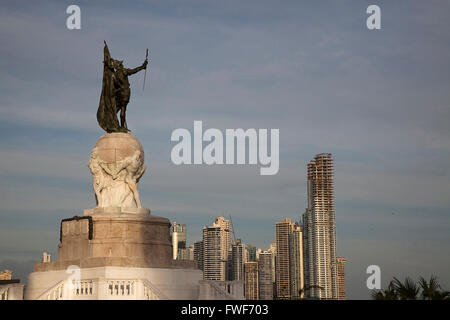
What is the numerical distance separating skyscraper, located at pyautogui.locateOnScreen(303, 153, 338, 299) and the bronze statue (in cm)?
6335

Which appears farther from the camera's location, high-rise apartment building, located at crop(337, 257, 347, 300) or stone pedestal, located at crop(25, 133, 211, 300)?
high-rise apartment building, located at crop(337, 257, 347, 300)

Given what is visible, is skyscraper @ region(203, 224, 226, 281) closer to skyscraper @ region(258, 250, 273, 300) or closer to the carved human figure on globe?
skyscraper @ region(258, 250, 273, 300)

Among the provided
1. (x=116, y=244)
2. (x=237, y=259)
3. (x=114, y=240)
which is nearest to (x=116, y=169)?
(x=114, y=240)

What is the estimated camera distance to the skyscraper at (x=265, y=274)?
295 feet

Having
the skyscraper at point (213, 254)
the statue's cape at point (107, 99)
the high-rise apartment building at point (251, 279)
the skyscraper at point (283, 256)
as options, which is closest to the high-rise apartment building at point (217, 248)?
the skyscraper at point (213, 254)

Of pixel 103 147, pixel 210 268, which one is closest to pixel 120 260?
pixel 103 147

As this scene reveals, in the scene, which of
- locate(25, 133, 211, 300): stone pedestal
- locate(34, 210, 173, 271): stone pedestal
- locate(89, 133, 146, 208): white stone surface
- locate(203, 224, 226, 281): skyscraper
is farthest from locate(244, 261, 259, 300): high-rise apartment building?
locate(34, 210, 173, 271): stone pedestal

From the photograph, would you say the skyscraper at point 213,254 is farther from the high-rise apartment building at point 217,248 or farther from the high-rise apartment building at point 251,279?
the high-rise apartment building at point 251,279

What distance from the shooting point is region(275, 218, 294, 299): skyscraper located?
101250 millimetres

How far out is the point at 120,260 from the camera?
3177 centimetres

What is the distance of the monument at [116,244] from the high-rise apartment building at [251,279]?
53.9 metres

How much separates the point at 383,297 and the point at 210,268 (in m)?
60.8

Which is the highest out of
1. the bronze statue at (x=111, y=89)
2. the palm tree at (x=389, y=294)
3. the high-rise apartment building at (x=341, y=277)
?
the bronze statue at (x=111, y=89)
